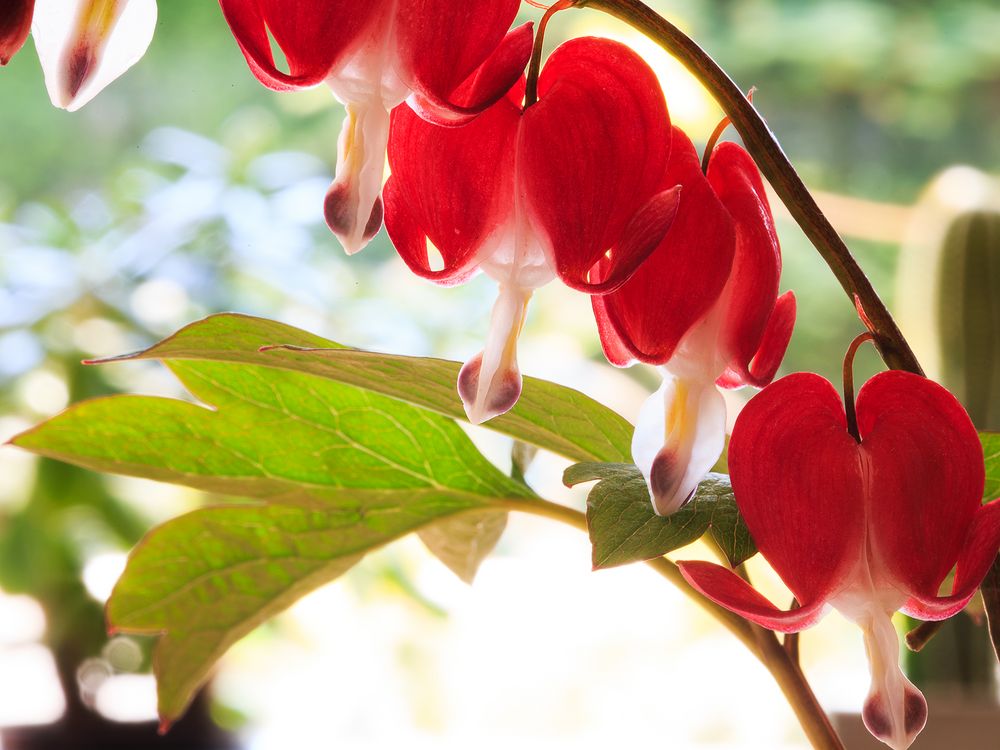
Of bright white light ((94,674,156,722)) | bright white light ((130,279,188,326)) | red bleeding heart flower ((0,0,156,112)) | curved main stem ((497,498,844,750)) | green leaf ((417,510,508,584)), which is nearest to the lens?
red bleeding heart flower ((0,0,156,112))

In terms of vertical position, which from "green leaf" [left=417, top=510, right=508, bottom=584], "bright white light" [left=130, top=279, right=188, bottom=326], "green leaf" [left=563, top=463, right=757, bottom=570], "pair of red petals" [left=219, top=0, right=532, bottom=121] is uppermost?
"pair of red petals" [left=219, top=0, right=532, bottom=121]

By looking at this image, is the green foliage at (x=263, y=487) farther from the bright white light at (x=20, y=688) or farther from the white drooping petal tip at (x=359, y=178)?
the bright white light at (x=20, y=688)

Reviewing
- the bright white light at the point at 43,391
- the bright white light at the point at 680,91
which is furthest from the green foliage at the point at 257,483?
the bright white light at the point at 680,91

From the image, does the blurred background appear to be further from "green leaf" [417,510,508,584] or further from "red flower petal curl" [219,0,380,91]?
"red flower petal curl" [219,0,380,91]

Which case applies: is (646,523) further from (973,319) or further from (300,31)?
Result: (973,319)

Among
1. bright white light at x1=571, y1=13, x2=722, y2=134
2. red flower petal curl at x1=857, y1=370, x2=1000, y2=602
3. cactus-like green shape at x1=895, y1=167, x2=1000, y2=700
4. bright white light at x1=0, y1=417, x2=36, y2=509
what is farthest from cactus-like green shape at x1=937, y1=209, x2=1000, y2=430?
bright white light at x1=571, y1=13, x2=722, y2=134

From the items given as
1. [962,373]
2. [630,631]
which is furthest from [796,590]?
[630,631]

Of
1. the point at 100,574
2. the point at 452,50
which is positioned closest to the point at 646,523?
the point at 452,50
